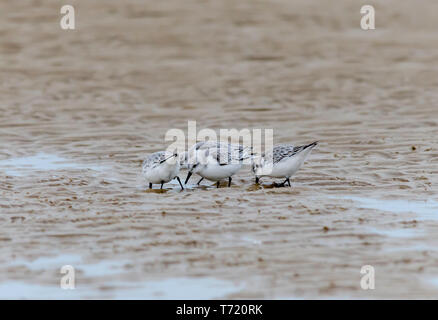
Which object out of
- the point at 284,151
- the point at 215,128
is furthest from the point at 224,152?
the point at 215,128

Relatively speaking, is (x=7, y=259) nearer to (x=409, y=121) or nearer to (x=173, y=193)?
(x=173, y=193)

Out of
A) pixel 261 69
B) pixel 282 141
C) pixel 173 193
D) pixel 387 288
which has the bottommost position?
pixel 387 288

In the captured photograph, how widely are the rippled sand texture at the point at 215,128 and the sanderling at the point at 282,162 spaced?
0.26m

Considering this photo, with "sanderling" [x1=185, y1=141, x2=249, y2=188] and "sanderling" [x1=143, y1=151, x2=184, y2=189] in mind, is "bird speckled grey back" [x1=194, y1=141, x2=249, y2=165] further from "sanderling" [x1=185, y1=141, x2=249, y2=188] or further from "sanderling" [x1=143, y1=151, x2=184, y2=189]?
"sanderling" [x1=143, y1=151, x2=184, y2=189]

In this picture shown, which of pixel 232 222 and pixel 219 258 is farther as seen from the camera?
pixel 232 222

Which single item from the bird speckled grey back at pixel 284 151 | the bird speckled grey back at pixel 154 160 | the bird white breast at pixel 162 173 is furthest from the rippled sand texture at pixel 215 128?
the bird speckled grey back at pixel 284 151

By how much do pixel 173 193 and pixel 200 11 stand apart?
7957mm

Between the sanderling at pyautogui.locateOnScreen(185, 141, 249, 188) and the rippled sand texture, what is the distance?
0.30 meters

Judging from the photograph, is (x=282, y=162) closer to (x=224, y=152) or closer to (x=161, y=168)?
(x=224, y=152)

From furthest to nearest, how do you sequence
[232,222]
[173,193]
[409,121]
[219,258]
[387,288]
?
[409,121]
[173,193]
[232,222]
[219,258]
[387,288]

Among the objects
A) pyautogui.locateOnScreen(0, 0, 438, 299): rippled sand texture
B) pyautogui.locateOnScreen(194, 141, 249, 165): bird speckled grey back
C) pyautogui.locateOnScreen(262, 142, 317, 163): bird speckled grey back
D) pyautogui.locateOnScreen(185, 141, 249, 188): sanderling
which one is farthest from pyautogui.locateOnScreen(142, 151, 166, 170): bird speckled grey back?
pyautogui.locateOnScreen(262, 142, 317, 163): bird speckled grey back

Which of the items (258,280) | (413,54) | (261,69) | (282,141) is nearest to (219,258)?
(258,280)

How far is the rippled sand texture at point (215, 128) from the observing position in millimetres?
7016

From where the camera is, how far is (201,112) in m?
13.6
